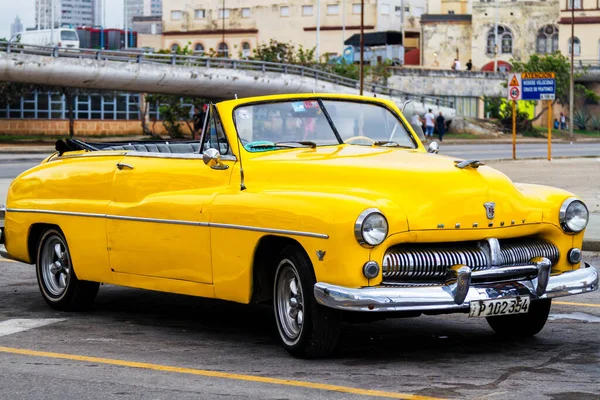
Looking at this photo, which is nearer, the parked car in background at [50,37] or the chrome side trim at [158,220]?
the chrome side trim at [158,220]

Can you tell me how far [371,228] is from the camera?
25.4 feet

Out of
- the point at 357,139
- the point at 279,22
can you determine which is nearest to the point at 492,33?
the point at 279,22

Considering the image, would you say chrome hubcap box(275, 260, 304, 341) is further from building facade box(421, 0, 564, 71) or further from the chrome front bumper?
building facade box(421, 0, 564, 71)

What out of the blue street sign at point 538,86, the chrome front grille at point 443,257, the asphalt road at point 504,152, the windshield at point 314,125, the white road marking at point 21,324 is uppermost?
the blue street sign at point 538,86

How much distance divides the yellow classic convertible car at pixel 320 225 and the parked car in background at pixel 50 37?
84.8 m

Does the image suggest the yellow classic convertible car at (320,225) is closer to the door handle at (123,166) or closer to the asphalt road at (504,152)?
the door handle at (123,166)

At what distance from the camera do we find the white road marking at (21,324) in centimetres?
956

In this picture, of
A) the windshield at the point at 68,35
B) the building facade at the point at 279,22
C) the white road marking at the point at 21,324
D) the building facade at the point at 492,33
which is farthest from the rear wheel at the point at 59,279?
the building facade at the point at 279,22

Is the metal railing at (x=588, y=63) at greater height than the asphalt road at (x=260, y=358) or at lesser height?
greater

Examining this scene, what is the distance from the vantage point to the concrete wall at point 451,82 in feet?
300

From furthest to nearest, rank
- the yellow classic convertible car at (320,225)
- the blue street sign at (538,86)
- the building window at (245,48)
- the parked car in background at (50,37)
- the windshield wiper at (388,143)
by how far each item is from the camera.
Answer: the building window at (245,48) → the parked car in background at (50,37) → the blue street sign at (538,86) → the windshield wiper at (388,143) → the yellow classic convertible car at (320,225)

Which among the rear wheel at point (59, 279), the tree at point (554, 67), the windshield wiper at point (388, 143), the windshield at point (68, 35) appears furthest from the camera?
the windshield at point (68, 35)

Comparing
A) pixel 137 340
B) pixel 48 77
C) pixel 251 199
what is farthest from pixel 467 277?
pixel 48 77

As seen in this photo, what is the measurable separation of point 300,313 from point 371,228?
803 mm
